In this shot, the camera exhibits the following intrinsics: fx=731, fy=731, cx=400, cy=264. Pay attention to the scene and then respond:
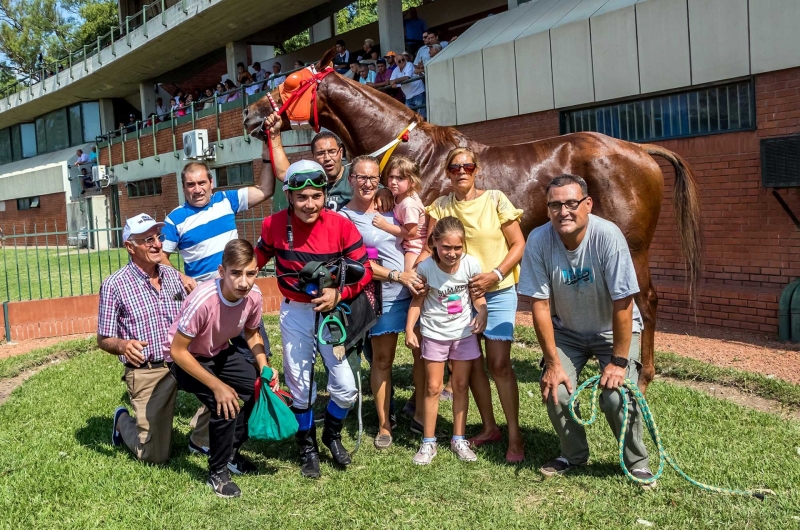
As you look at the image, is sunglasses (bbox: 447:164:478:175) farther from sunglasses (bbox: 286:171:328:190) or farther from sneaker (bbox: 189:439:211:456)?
sneaker (bbox: 189:439:211:456)

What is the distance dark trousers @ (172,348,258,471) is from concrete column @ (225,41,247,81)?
22342 mm

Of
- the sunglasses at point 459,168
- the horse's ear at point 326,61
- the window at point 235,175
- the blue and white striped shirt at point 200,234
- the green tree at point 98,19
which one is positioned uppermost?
the green tree at point 98,19

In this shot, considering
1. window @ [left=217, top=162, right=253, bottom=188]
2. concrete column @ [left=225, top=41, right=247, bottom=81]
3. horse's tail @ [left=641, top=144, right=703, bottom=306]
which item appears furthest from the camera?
concrete column @ [left=225, top=41, right=247, bottom=81]

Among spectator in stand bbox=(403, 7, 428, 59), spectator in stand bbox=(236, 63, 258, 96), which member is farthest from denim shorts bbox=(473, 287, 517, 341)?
spectator in stand bbox=(236, 63, 258, 96)

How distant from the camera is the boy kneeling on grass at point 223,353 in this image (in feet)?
13.8

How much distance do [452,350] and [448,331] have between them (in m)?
0.14

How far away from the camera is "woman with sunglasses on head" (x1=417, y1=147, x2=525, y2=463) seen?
473cm

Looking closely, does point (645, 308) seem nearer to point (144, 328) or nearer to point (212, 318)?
point (212, 318)

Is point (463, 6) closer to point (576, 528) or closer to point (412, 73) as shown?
point (412, 73)

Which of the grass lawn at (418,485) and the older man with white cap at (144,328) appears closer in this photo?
the grass lawn at (418,485)

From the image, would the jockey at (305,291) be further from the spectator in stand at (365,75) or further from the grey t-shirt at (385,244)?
the spectator in stand at (365,75)

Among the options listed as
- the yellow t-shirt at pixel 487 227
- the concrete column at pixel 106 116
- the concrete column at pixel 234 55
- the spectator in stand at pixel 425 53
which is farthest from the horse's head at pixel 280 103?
the concrete column at pixel 106 116

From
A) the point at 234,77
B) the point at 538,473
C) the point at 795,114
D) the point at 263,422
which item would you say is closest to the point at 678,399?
the point at 538,473

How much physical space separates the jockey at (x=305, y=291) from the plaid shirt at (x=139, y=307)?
898mm
